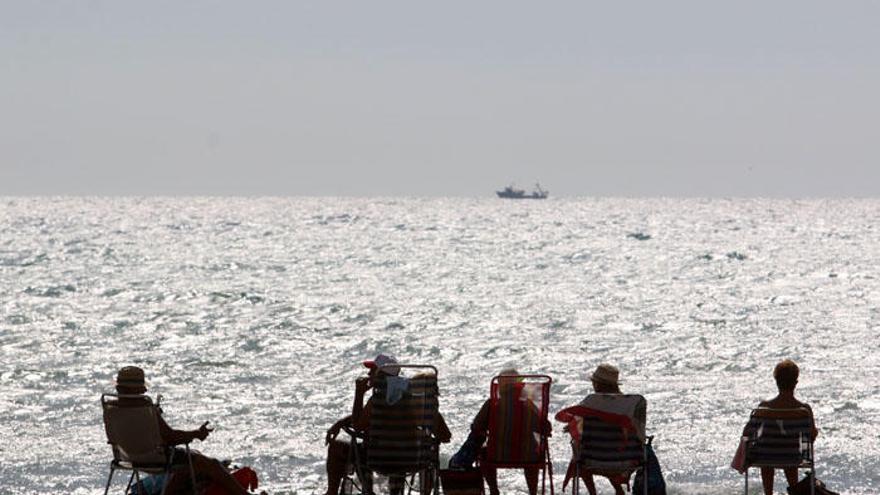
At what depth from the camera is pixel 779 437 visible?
30.7 feet

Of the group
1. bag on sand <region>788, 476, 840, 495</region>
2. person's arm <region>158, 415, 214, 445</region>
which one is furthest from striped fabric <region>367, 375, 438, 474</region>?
bag on sand <region>788, 476, 840, 495</region>

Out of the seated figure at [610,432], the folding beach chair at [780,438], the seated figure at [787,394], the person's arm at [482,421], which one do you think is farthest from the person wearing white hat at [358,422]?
the seated figure at [787,394]

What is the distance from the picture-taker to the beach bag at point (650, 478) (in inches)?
371

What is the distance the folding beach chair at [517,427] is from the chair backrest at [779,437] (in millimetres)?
1233

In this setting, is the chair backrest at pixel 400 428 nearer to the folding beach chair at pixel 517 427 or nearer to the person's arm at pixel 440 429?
the person's arm at pixel 440 429

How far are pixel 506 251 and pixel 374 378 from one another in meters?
74.9

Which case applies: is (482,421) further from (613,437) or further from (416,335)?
(416,335)

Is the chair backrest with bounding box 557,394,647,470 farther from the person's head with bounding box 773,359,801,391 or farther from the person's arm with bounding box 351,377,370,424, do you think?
the person's arm with bounding box 351,377,370,424

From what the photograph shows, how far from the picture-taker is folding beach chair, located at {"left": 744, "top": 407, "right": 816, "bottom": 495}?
933cm

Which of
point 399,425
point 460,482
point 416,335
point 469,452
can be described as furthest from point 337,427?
point 416,335

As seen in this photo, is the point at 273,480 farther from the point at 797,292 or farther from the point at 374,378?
the point at 797,292


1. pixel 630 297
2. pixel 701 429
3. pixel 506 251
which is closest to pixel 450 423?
pixel 701 429

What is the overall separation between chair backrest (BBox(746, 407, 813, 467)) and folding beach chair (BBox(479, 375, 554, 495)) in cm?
123

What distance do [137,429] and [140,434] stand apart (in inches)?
1.3
